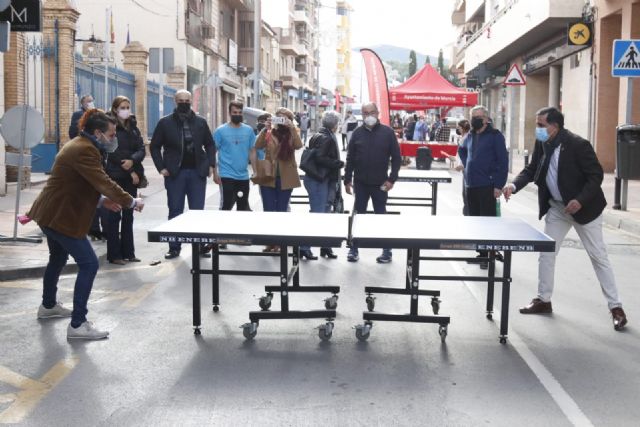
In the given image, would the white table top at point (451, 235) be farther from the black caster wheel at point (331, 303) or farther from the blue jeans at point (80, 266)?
the blue jeans at point (80, 266)

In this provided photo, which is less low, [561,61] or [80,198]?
[561,61]

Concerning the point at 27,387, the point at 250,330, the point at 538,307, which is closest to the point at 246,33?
the point at 538,307

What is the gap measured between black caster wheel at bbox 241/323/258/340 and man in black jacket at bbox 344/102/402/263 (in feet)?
13.5

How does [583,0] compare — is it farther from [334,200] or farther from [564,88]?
[334,200]

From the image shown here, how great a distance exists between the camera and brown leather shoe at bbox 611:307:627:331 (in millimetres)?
7301

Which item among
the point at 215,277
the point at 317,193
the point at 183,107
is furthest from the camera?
the point at 317,193

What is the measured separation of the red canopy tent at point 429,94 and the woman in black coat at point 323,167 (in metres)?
19.9

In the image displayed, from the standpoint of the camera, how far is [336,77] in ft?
437

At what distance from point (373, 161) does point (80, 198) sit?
4689 millimetres

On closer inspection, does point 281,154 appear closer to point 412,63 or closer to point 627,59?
point 627,59

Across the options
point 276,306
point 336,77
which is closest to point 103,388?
point 276,306

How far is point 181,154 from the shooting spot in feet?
35.6

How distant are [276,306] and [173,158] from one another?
3.43m

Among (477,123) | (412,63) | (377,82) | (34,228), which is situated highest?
(412,63)
